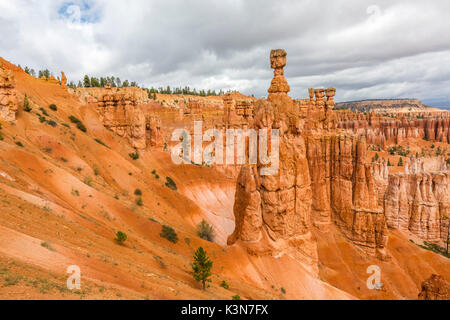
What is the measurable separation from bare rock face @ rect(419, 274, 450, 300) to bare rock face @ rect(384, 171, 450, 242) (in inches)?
1049

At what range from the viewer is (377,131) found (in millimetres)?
115812

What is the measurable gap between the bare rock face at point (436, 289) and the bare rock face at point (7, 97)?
38.6 metres

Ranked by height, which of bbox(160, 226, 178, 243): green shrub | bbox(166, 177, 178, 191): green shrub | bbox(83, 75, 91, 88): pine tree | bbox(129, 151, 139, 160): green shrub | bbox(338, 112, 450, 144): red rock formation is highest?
bbox(83, 75, 91, 88): pine tree

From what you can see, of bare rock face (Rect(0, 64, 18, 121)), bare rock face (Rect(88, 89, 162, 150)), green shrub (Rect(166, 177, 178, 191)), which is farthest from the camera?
bare rock face (Rect(88, 89, 162, 150))

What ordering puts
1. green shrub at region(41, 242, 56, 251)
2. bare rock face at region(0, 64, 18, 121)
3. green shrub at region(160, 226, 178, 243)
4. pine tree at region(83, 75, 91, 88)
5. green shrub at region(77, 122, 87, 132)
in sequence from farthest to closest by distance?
pine tree at region(83, 75, 91, 88), green shrub at region(77, 122, 87, 132), bare rock face at region(0, 64, 18, 121), green shrub at region(160, 226, 178, 243), green shrub at region(41, 242, 56, 251)

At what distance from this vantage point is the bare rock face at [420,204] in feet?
126

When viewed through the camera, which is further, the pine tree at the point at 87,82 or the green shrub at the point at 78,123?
the pine tree at the point at 87,82

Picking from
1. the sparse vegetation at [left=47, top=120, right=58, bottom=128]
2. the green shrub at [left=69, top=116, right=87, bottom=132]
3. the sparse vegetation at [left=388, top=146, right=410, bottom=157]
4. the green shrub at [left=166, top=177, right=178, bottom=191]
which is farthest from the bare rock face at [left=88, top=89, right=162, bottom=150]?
the sparse vegetation at [left=388, top=146, right=410, bottom=157]

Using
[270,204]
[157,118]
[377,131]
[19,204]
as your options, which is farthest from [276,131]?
[377,131]

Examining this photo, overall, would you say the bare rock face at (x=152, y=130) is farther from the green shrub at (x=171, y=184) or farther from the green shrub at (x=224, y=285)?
the green shrub at (x=224, y=285)

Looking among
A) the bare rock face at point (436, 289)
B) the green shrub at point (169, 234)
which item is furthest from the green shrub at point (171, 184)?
the bare rock face at point (436, 289)

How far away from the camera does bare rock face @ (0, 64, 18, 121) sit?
83.0ft

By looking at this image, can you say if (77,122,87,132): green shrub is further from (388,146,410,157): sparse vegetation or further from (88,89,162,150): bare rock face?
(388,146,410,157): sparse vegetation
